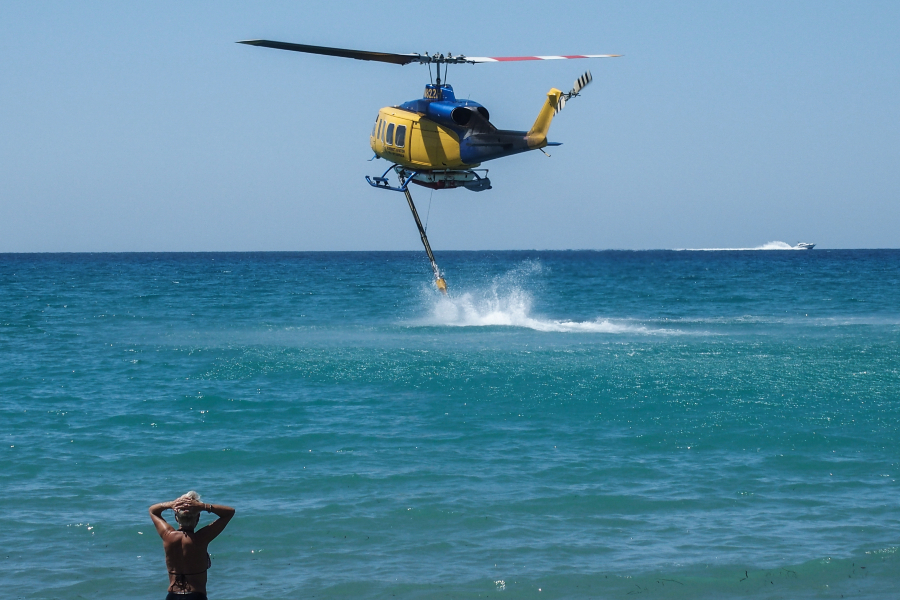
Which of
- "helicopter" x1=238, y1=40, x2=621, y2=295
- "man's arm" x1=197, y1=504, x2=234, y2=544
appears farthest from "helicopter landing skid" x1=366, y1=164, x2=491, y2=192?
"man's arm" x1=197, y1=504, x2=234, y2=544

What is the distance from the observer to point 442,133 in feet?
66.0

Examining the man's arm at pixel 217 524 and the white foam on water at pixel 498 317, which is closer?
the man's arm at pixel 217 524

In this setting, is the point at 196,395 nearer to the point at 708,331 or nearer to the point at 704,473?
the point at 704,473

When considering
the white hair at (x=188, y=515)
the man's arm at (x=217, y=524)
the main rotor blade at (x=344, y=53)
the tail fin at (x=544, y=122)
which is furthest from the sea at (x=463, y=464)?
the main rotor blade at (x=344, y=53)

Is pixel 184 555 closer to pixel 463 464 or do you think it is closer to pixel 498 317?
pixel 463 464

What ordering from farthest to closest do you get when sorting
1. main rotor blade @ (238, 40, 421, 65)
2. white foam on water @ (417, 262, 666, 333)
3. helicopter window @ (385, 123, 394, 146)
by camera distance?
white foam on water @ (417, 262, 666, 333) < helicopter window @ (385, 123, 394, 146) < main rotor blade @ (238, 40, 421, 65)

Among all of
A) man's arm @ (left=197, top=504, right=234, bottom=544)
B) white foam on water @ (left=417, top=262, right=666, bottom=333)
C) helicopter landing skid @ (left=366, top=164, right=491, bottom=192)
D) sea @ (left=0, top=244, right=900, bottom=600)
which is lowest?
sea @ (left=0, top=244, right=900, bottom=600)

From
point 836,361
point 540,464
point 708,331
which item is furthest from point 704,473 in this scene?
point 708,331

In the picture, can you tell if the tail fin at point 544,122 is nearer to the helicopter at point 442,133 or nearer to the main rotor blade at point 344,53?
the helicopter at point 442,133

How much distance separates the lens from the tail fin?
1816cm

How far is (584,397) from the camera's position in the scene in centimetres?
2028

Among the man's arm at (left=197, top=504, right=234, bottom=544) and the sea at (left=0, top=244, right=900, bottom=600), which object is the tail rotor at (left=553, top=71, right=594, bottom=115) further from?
the man's arm at (left=197, top=504, right=234, bottom=544)

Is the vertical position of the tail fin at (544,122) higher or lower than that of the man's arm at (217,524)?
higher

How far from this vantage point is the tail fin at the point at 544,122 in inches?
715
